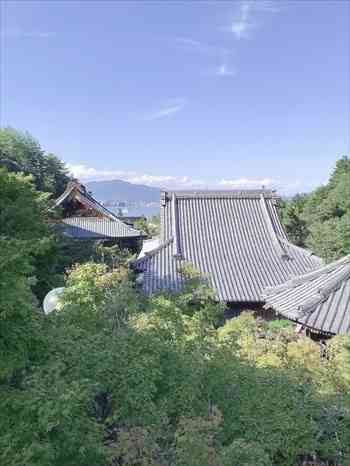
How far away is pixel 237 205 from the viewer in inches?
878

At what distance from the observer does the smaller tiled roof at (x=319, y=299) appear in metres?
10.6

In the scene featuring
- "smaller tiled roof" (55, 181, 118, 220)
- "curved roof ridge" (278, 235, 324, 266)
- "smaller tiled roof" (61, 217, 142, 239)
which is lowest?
"curved roof ridge" (278, 235, 324, 266)

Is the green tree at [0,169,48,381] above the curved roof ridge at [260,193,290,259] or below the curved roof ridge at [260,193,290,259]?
below

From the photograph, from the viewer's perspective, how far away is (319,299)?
36.5 ft

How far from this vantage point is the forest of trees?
4121 millimetres

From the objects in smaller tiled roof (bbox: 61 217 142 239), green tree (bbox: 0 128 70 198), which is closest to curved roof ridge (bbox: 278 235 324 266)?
smaller tiled roof (bbox: 61 217 142 239)

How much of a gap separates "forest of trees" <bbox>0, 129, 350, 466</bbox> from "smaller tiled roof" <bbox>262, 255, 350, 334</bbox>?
2.41ft

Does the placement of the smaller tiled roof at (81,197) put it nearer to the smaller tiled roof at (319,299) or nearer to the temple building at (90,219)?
the temple building at (90,219)

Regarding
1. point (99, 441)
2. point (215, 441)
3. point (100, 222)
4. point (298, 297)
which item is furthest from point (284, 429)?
point (100, 222)

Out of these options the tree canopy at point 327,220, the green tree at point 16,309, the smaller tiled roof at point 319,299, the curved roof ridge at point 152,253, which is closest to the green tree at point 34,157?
the tree canopy at point 327,220

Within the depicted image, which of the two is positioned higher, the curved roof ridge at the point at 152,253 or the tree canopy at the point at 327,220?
the tree canopy at the point at 327,220

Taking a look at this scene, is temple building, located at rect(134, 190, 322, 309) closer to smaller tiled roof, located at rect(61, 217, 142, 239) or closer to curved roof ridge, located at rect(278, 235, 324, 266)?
curved roof ridge, located at rect(278, 235, 324, 266)

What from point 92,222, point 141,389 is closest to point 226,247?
point 92,222

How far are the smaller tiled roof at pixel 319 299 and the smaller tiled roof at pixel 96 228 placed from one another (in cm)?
1358
